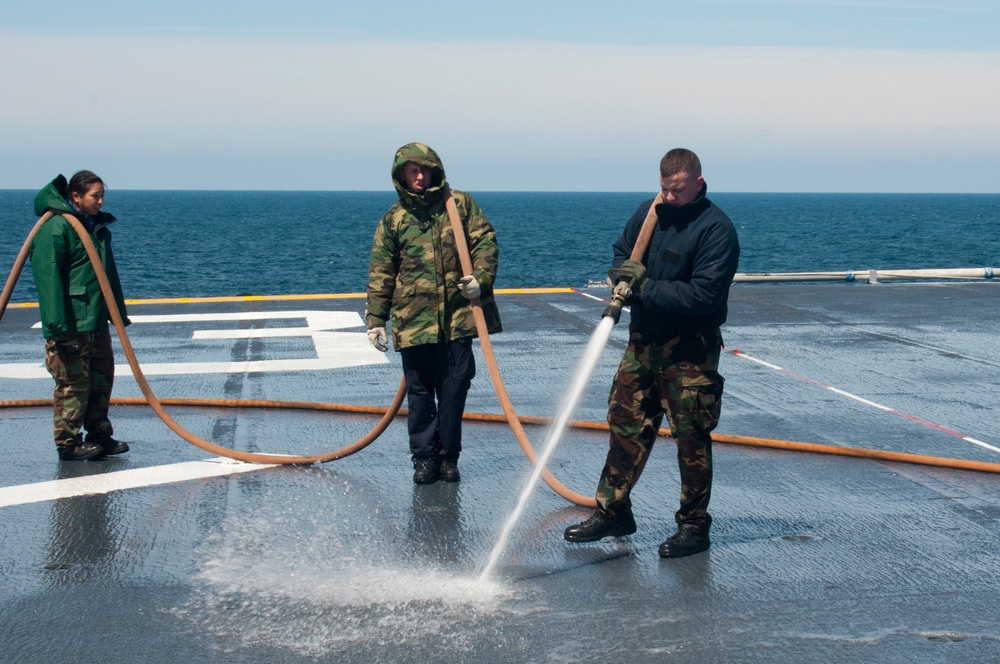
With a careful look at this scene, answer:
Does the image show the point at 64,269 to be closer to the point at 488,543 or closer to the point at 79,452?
the point at 79,452

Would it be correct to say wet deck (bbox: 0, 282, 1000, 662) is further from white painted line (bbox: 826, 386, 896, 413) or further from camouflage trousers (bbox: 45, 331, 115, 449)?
camouflage trousers (bbox: 45, 331, 115, 449)

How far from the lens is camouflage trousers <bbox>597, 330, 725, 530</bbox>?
4.96 m

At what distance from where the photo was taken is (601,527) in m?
5.21

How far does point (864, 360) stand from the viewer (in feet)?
33.1

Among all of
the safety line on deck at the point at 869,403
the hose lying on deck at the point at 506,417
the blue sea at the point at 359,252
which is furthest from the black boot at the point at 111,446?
the blue sea at the point at 359,252

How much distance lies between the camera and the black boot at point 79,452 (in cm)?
661

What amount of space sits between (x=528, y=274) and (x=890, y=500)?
52.1 metres

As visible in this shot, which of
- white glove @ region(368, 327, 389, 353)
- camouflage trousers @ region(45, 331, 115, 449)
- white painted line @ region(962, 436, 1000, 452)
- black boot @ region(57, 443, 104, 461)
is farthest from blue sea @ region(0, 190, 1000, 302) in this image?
white painted line @ region(962, 436, 1000, 452)

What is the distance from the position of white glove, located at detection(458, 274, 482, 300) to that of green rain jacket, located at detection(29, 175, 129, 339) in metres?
2.24

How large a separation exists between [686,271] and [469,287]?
4.27 feet

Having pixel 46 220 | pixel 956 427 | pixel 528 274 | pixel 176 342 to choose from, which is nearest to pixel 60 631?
pixel 46 220

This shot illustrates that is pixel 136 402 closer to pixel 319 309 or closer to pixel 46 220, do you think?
pixel 46 220

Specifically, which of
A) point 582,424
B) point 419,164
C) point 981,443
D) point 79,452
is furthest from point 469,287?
point 981,443

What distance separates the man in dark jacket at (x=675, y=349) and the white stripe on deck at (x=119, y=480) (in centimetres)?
230
